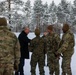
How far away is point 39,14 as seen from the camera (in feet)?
252

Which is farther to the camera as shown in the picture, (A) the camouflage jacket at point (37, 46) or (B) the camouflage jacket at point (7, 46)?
(A) the camouflage jacket at point (37, 46)

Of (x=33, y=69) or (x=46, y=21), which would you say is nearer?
(x=33, y=69)

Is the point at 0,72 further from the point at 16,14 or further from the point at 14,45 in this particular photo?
the point at 16,14

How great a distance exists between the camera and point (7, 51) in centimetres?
623

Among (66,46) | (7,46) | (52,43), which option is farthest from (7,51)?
(52,43)

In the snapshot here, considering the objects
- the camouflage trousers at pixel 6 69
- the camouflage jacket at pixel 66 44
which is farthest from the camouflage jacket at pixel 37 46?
the camouflage trousers at pixel 6 69

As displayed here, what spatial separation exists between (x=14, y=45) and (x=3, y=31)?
0.36 m

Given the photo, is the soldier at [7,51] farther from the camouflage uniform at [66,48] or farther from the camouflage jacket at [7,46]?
the camouflage uniform at [66,48]

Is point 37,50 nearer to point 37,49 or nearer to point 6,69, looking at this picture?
point 37,49

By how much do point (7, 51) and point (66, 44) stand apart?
295cm

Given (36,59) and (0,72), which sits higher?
(0,72)

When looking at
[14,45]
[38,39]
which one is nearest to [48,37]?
[38,39]

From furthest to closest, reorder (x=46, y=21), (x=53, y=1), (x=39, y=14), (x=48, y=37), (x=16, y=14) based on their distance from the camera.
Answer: (x=53, y=1), (x=46, y=21), (x=39, y=14), (x=16, y=14), (x=48, y=37)

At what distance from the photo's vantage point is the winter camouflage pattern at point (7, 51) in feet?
20.3
